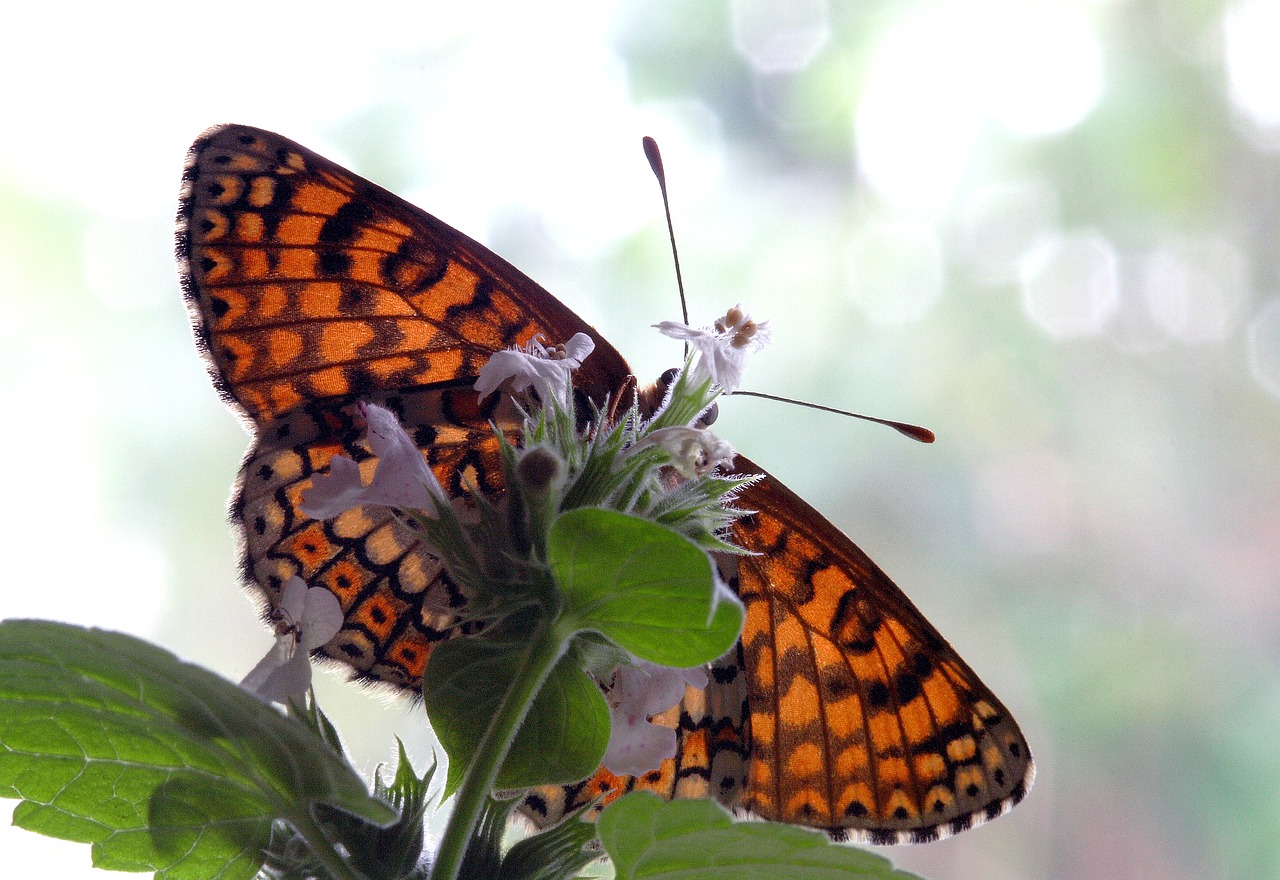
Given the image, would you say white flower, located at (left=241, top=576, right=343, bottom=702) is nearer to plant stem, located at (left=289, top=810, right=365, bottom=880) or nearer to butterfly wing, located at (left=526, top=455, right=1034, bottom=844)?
plant stem, located at (left=289, top=810, right=365, bottom=880)

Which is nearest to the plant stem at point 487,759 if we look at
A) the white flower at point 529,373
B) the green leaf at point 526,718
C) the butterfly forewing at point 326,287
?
the green leaf at point 526,718

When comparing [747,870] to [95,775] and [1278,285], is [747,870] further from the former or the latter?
[1278,285]

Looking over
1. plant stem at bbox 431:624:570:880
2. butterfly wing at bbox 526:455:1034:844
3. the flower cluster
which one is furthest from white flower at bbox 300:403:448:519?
butterfly wing at bbox 526:455:1034:844

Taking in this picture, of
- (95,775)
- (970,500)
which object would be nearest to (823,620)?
(95,775)

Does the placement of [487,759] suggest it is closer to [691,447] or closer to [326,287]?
[691,447]

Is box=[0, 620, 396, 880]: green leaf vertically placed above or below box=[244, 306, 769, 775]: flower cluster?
below
